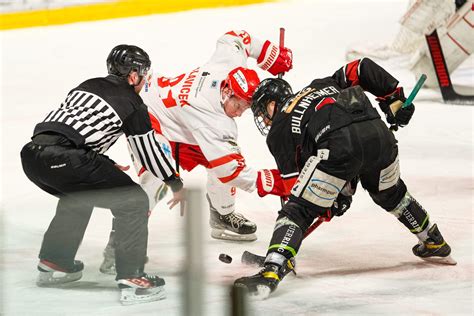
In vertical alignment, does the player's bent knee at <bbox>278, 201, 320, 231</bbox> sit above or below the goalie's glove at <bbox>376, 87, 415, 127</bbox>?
below

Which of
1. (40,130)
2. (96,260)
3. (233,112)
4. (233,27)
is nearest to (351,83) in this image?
(233,112)

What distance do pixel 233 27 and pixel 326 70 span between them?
43.4 inches

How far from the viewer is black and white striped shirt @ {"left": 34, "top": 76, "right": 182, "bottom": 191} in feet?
13.2

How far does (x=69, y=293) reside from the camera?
2.81 meters

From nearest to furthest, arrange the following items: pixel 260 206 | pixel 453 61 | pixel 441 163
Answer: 1. pixel 260 206
2. pixel 441 163
3. pixel 453 61

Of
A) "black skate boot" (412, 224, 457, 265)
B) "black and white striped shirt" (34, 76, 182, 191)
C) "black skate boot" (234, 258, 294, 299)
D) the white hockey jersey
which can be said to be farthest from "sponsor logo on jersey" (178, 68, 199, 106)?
"black skate boot" (412, 224, 457, 265)

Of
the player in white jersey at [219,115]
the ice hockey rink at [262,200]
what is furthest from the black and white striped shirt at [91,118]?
the player in white jersey at [219,115]

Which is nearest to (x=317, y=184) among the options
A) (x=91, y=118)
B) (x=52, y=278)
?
(x=91, y=118)

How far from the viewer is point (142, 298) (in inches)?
103

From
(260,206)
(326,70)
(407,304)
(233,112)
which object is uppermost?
(326,70)

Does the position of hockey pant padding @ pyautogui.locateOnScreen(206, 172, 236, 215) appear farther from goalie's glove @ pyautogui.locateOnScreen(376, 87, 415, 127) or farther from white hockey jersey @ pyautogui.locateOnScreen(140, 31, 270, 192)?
goalie's glove @ pyautogui.locateOnScreen(376, 87, 415, 127)

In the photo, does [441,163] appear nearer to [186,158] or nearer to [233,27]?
[186,158]

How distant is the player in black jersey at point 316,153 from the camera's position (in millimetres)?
4043

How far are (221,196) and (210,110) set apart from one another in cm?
57
